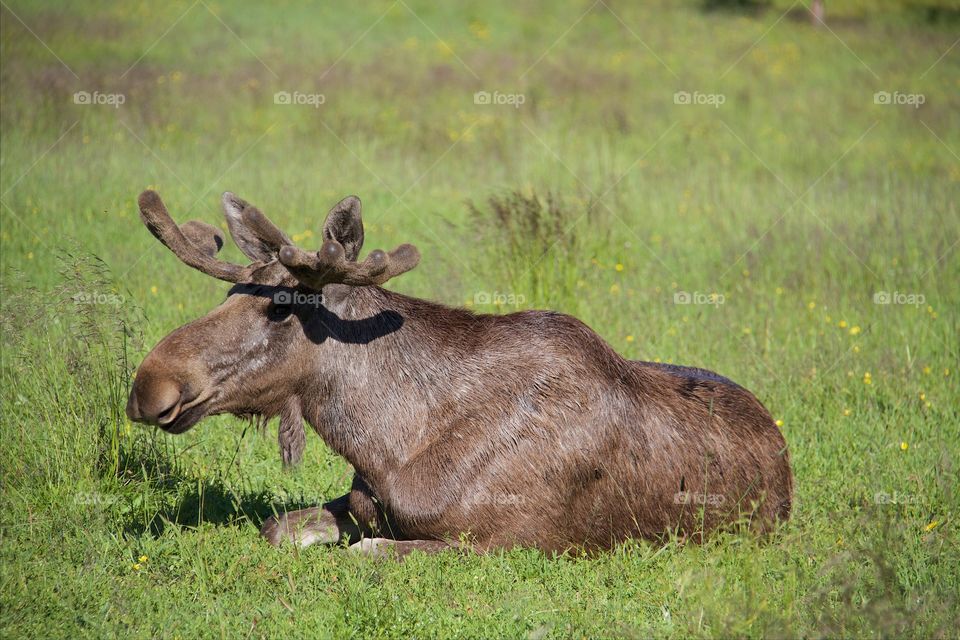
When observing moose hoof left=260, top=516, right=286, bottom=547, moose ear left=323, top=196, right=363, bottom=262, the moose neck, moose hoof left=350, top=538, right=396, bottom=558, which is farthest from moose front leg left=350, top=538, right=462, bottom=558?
moose ear left=323, top=196, right=363, bottom=262

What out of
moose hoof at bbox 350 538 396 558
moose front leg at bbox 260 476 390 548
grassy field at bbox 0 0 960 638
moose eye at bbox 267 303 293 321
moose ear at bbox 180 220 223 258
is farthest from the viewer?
moose ear at bbox 180 220 223 258

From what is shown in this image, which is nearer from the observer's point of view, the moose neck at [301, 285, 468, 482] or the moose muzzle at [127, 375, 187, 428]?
the moose muzzle at [127, 375, 187, 428]

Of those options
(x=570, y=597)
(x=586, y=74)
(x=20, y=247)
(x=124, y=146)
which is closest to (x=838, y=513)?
(x=570, y=597)

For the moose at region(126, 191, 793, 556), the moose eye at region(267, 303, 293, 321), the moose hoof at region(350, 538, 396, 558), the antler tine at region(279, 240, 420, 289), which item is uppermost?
the antler tine at region(279, 240, 420, 289)

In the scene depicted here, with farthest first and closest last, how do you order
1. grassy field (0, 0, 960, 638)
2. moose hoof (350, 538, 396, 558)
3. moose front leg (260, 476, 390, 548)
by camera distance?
moose front leg (260, 476, 390, 548) → moose hoof (350, 538, 396, 558) → grassy field (0, 0, 960, 638)

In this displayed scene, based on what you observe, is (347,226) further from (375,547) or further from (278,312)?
(375,547)

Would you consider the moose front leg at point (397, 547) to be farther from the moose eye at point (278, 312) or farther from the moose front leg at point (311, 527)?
the moose eye at point (278, 312)

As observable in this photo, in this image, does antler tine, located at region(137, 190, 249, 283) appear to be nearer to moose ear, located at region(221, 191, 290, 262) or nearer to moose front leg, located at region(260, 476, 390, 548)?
moose ear, located at region(221, 191, 290, 262)

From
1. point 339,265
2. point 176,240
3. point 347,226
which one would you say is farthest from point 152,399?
point 347,226

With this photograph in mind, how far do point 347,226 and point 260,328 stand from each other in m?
0.66

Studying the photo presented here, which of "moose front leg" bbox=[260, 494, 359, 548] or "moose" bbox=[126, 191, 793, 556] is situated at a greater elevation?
"moose" bbox=[126, 191, 793, 556]

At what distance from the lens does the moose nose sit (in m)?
4.82

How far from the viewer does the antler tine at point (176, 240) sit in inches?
204

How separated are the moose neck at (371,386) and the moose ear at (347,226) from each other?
0.29 m
